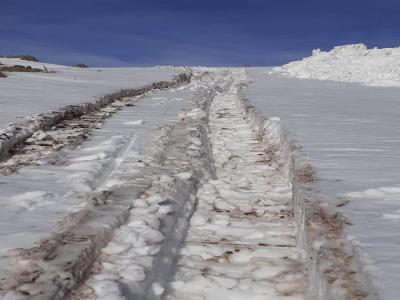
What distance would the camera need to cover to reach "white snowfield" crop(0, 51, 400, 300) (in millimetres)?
2994

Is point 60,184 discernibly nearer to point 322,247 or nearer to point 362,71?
point 322,247

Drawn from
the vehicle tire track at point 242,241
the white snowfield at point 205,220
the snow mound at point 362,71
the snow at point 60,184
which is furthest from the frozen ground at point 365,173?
the snow mound at point 362,71

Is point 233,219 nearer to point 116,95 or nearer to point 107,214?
point 107,214

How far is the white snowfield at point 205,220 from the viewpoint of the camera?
118 inches

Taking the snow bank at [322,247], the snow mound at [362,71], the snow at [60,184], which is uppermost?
the snow bank at [322,247]

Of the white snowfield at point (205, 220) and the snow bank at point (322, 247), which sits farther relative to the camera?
the white snowfield at point (205, 220)

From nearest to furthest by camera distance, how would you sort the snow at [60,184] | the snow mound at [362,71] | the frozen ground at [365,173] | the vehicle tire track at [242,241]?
the frozen ground at [365,173] < the vehicle tire track at [242,241] < the snow at [60,184] < the snow mound at [362,71]

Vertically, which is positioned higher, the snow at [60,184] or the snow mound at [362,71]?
the snow at [60,184]

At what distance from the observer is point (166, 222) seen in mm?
4223

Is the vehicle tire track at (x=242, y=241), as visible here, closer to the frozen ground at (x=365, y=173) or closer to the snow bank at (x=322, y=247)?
the snow bank at (x=322, y=247)

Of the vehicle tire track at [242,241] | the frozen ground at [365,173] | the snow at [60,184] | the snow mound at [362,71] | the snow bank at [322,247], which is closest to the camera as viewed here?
the snow bank at [322,247]

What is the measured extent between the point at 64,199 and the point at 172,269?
1387 millimetres

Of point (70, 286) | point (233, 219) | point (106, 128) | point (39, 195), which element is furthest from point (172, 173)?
point (106, 128)

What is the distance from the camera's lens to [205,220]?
4.60m
